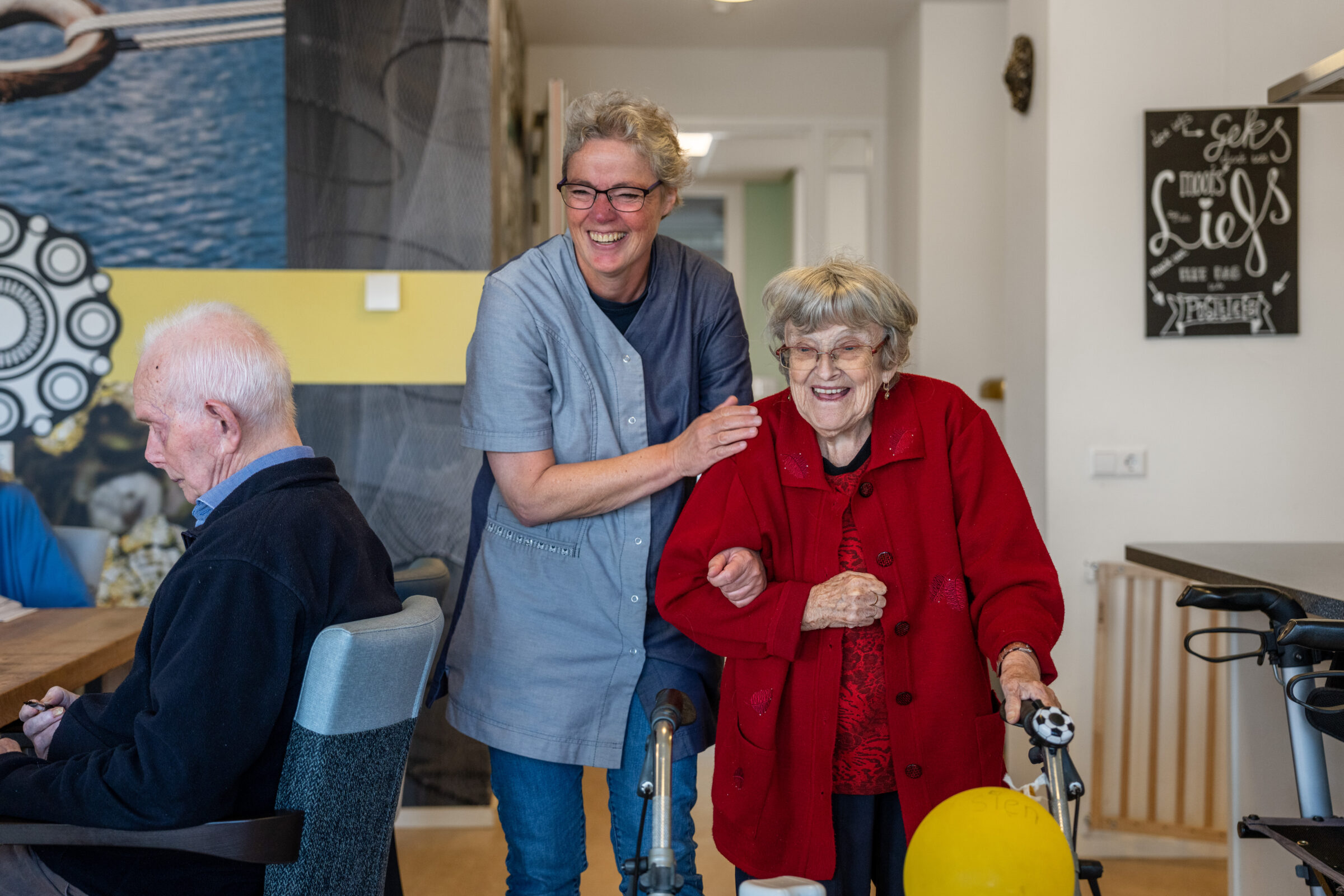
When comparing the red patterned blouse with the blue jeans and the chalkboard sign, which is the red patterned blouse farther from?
the chalkboard sign

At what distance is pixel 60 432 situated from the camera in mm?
3068

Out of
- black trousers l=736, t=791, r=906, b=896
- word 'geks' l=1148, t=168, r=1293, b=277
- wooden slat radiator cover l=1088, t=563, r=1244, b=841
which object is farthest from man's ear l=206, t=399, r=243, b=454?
word 'geks' l=1148, t=168, r=1293, b=277

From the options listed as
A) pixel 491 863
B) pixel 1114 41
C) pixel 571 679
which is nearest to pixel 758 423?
pixel 571 679

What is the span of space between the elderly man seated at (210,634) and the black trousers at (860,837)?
673 mm

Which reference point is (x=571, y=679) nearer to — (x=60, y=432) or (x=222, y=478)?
(x=222, y=478)

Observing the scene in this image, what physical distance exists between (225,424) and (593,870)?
1.89 m

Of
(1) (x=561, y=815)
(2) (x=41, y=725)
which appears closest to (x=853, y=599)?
(1) (x=561, y=815)

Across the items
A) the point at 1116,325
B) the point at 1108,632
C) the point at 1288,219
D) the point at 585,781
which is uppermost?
the point at 1288,219

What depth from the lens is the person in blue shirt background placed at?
2.38 metres

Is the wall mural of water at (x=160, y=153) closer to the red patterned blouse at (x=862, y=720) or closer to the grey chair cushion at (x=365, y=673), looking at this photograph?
the grey chair cushion at (x=365, y=673)

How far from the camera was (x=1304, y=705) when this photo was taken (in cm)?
146

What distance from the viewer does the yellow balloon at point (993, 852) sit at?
0.86 meters

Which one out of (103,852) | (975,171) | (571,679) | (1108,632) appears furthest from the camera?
(975,171)

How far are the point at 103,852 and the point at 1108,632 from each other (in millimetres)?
2680
